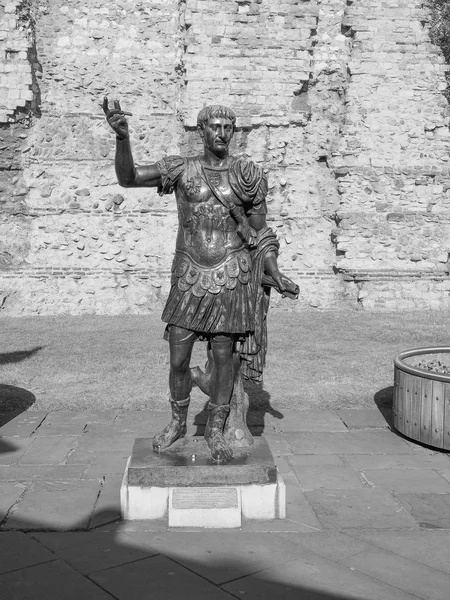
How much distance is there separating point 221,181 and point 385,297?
30.1 feet

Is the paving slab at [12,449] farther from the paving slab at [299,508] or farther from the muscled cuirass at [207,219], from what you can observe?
the muscled cuirass at [207,219]

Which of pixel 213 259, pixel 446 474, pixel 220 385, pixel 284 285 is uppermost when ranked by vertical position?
pixel 213 259

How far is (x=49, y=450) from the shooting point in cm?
540

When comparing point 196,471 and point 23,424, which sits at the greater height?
point 196,471

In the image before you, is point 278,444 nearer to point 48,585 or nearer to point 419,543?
point 419,543

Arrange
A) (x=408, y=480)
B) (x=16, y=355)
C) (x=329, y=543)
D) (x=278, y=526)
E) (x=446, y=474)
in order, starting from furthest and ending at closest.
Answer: (x=16, y=355) < (x=446, y=474) < (x=408, y=480) < (x=278, y=526) < (x=329, y=543)

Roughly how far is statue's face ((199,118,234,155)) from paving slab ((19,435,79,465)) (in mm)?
2495

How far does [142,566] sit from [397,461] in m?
2.44

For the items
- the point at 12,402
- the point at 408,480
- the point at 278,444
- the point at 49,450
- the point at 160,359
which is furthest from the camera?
the point at 160,359

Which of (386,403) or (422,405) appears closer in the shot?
(422,405)

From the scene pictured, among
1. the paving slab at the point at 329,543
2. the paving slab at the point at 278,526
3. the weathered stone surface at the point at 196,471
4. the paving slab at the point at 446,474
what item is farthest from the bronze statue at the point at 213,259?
the paving slab at the point at 446,474

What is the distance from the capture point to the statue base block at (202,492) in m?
3.92

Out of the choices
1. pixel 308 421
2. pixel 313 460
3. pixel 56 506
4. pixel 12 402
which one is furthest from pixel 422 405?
pixel 12 402

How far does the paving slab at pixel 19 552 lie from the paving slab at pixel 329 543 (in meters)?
1.23
